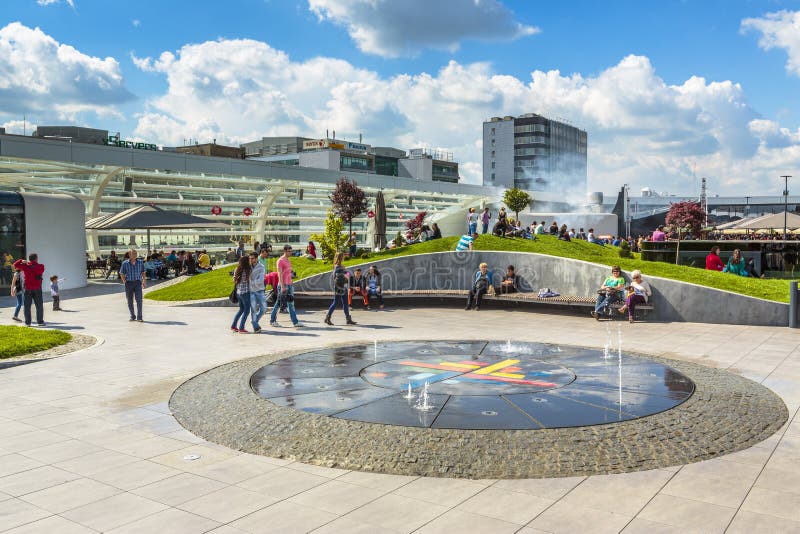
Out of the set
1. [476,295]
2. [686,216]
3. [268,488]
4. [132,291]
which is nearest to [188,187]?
[132,291]

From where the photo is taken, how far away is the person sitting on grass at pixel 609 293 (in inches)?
609

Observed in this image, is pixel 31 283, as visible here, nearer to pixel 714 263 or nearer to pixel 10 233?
pixel 10 233

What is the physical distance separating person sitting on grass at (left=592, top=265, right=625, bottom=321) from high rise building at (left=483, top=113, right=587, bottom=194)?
103m

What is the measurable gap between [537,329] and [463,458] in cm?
861

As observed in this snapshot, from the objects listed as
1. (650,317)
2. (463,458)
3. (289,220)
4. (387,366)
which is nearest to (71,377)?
(387,366)

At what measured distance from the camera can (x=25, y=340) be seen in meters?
11.4

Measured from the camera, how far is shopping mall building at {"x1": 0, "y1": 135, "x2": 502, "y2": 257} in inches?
949

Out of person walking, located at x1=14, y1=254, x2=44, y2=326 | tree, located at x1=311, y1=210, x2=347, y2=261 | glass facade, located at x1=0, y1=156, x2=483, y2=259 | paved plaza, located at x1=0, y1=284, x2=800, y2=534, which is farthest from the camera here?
glass facade, located at x1=0, y1=156, x2=483, y2=259

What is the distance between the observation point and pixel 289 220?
3862 centimetres

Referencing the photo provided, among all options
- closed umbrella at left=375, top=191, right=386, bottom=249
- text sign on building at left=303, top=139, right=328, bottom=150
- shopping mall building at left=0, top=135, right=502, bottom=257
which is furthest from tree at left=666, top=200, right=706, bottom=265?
text sign on building at left=303, top=139, right=328, bottom=150

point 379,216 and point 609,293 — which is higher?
point 379,216

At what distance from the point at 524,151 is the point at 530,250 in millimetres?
103054

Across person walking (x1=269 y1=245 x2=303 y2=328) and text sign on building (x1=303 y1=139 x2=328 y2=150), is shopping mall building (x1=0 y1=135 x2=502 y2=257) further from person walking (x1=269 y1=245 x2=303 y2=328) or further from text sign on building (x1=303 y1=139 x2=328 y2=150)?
text sign on building (x1=303 y1=139 x2=328 y2=150)

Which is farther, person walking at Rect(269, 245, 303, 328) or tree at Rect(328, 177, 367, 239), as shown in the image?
tree at Rect(328, 177, 367, 239)
